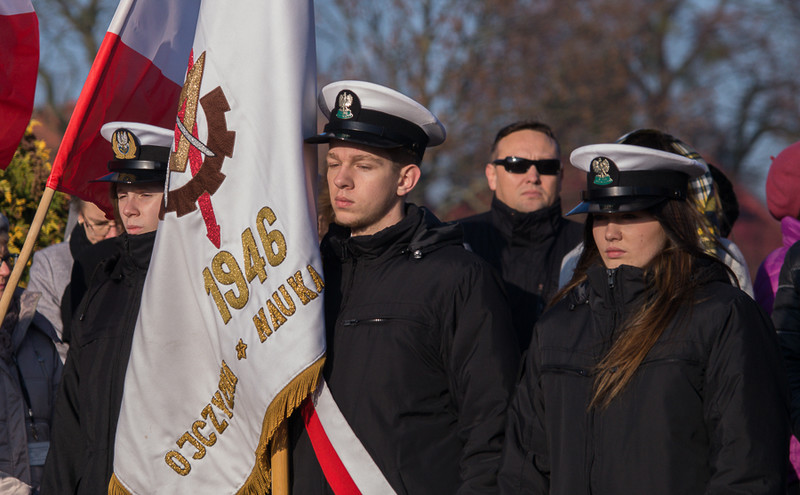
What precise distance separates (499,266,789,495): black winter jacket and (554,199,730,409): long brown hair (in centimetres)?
3

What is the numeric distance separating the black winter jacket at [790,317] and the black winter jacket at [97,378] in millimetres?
2556

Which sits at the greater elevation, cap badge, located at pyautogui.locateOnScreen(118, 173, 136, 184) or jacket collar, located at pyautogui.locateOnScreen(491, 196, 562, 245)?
cap badge, located at pyautogui.locateOnScreen(118, 173, 136, 184)

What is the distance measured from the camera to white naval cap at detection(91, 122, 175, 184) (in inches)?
182

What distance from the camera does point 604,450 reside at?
3385 mm

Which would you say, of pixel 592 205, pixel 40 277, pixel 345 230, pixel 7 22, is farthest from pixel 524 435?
pixel 40 277

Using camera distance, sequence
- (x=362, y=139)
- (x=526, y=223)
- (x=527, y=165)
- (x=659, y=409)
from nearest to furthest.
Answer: (x=659, y=409), (x=362, y=139), (x=526, y=223), (x=527, y=165)

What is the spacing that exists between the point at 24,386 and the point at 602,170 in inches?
116

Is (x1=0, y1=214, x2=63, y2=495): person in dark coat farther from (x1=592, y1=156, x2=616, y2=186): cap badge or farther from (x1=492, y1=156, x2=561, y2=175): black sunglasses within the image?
(x1=592, y1=156, x2=616, y2=186): cap badge

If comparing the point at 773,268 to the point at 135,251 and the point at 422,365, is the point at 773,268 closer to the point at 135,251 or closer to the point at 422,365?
the point at 422,365

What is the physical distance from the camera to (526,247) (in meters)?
5.88

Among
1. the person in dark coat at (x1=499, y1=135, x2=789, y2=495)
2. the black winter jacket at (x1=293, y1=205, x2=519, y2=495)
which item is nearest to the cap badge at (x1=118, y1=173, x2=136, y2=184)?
the black winter jacket at (x1=293, y1=205, x2=519, y2=495)

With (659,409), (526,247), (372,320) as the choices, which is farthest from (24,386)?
(659,409)

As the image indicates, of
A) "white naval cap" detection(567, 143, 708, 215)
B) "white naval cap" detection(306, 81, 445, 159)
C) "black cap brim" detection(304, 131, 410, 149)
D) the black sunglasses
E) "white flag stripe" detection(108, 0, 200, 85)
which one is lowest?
the black sunglasses

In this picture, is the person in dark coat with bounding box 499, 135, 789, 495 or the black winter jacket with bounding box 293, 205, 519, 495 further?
the black winter jacket with bounding box 293, 205, 519, 495
